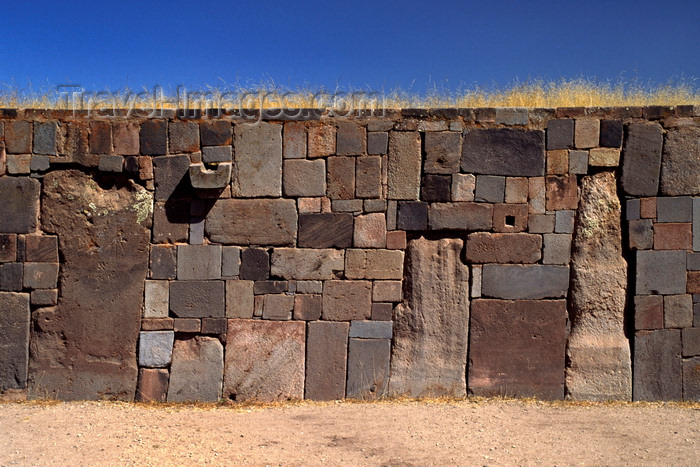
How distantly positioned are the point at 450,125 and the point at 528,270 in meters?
1.80

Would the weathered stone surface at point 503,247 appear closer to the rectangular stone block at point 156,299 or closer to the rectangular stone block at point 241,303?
the rectangular stone block at point 241,303

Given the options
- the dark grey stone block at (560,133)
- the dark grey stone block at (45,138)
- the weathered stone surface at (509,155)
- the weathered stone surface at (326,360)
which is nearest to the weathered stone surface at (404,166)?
the weathered stone surface at (509,155)

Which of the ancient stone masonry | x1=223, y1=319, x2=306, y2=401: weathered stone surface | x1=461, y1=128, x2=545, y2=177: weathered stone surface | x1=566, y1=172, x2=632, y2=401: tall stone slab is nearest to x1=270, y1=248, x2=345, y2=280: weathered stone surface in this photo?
the ancient stone masonry

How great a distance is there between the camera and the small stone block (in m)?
6.52

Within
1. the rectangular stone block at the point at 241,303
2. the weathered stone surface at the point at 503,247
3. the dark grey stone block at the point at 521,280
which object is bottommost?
the rectangular stone block at the point at 241,303

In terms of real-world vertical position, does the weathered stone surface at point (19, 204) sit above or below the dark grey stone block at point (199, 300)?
above

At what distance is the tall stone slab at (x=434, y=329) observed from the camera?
21.5 ft

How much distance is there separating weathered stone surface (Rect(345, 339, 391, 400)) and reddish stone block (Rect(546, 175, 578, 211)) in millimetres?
2360

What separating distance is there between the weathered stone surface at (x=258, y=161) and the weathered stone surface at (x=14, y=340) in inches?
104

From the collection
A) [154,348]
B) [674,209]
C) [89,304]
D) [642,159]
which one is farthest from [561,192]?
[89,304]

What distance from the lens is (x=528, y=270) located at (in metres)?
6.56

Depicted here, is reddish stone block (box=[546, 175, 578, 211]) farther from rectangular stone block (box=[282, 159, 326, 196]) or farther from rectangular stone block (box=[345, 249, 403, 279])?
rectangular stone block (box=[282, 159, 326, 196])

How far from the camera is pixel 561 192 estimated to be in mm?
6547

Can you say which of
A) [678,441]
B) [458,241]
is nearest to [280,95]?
[458,241]
